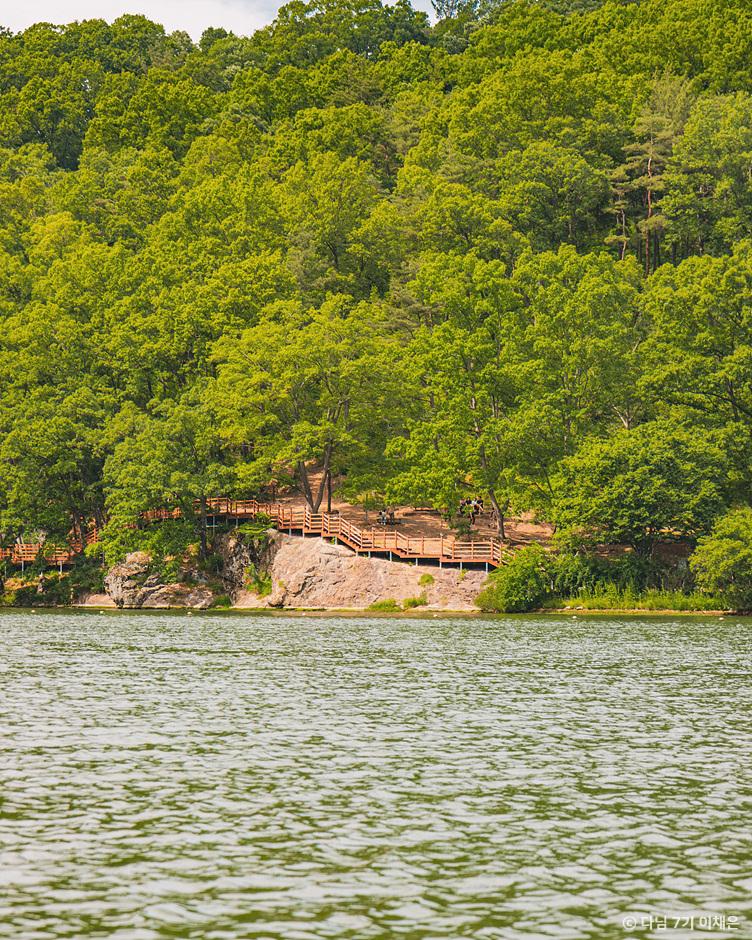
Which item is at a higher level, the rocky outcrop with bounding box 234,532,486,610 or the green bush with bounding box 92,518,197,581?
the green bush with bounding box 92,518,197,581

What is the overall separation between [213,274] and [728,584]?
44180 millimetres

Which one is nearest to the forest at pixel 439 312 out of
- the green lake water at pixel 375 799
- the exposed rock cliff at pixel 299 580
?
the exposed rock cliff at pixel 299 580

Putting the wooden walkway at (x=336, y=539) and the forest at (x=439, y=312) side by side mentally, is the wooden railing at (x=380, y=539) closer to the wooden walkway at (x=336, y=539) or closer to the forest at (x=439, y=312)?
the wooden walkway at (x=336, y=539)

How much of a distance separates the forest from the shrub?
15cm

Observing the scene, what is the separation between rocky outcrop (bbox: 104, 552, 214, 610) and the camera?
68938mm

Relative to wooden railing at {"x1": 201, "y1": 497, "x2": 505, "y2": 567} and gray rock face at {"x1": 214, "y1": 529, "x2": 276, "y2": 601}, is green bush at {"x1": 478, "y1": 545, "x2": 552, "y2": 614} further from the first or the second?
gray rock face at {"x1": 214, "y1": 529, "x2": 276, "y2": 601}

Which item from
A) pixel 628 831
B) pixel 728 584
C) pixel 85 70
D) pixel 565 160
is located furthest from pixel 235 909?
pixel 85 70

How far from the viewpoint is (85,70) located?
178875mm

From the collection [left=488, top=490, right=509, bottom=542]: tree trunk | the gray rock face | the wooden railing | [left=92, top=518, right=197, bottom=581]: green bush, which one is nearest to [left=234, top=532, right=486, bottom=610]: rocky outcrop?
the gray rock face

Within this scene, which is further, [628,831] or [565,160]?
[565,160]

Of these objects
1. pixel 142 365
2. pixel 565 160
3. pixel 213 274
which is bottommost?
pixel 142 365

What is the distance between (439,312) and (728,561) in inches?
1368

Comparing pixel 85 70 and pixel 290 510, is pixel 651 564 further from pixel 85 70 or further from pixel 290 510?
pixel 85 70

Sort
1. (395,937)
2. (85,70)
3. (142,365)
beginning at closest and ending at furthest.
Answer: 1. (395,937)
2. (142,365)
3. (85,70)
